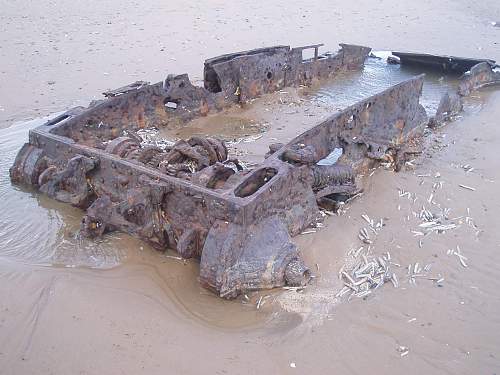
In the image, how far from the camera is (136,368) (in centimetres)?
318

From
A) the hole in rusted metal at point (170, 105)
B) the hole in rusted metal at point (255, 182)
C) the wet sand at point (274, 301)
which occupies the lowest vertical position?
the wet sand at point (274, 301)

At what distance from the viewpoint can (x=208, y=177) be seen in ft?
13.3

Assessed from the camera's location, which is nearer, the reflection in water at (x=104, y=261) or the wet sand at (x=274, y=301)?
the wet sand at (x=274, y=301)

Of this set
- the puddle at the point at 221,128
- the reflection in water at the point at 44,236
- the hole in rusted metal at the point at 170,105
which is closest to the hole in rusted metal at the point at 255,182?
the reflection in water at the point at 44,236

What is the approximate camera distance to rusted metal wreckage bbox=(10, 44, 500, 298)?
3756 mm

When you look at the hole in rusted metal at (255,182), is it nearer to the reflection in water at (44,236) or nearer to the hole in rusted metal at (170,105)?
the reflection in water at (44,236)

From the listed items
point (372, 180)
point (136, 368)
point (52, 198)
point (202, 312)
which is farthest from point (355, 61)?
point (136, 368)

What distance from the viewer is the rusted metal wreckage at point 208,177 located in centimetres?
376

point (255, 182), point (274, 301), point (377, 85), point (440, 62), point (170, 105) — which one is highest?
point (255, 182)

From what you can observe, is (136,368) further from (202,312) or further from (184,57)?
(184,57)

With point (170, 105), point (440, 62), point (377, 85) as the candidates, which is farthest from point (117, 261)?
point (440, 62)

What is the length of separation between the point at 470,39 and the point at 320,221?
1122 centimetres

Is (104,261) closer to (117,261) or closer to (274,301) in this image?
(117,261)

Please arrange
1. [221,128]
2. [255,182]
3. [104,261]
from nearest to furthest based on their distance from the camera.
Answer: [255,182] < [104,261] < [221,128]
